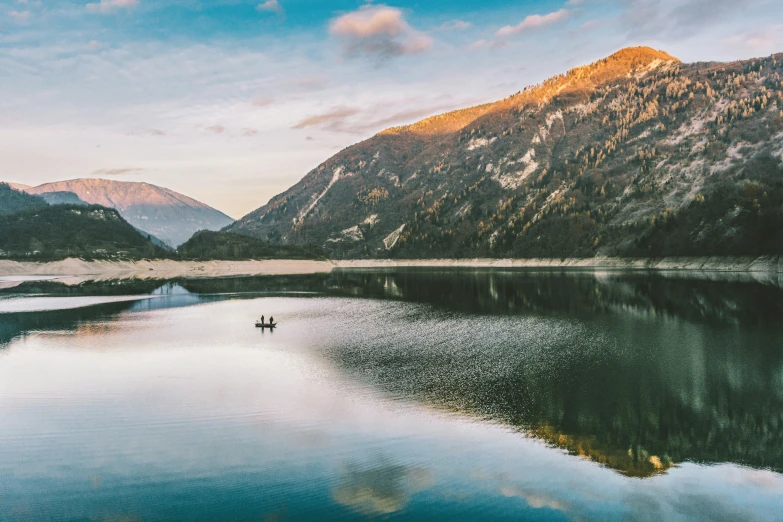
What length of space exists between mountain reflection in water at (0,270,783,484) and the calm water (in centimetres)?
13

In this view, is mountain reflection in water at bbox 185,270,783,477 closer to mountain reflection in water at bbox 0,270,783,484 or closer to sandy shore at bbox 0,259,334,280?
mountain reflection in water at bbox 0,270,783,484

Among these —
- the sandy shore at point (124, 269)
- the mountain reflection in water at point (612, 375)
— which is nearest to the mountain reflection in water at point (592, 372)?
the mountain reflection in water at point (612, 375)

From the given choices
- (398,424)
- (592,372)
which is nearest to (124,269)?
(592,372)

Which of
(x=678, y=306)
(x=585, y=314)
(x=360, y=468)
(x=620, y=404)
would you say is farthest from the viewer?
(x=678, y=306)

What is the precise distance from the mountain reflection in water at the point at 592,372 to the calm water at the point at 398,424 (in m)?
0.13

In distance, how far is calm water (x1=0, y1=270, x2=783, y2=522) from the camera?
14.0 m

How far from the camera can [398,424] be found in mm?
20250

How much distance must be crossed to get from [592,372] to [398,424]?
13215mm

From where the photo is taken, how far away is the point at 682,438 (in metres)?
18.5

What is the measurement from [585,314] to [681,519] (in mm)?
42552

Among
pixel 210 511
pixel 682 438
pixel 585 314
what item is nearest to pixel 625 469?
pixel 682 438

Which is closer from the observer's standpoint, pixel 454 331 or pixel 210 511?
pixel 210 511

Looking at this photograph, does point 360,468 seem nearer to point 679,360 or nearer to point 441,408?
point 441,408

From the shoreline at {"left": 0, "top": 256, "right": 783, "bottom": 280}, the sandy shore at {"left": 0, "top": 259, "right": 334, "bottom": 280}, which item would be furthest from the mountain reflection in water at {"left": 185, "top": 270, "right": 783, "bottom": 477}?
the sandy shore at {"left": 0, "top": 259, "right": 334, "bottom": 280}
